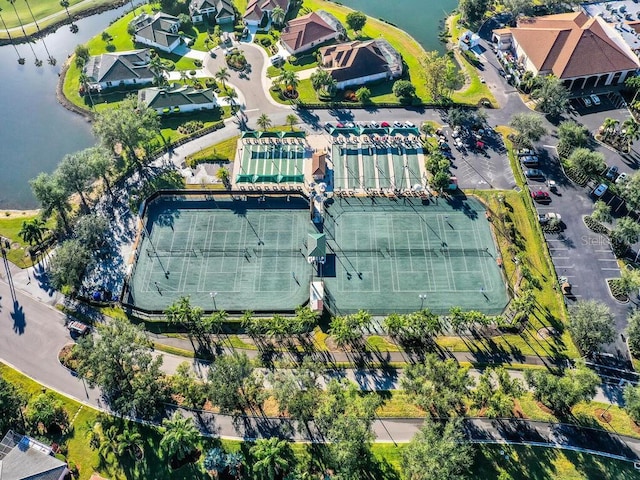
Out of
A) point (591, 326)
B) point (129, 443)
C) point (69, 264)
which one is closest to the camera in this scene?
point (129, 443)

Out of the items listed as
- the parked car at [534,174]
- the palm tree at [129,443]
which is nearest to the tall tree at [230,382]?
the palm tree at [129,443]

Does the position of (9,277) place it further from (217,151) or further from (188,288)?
(217,151)

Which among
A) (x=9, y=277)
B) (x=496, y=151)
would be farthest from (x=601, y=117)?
(x=9, y=277)

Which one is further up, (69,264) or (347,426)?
(347,426)

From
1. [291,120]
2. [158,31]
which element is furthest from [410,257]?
[158,31]

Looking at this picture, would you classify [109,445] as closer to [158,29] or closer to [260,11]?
[158,29]
